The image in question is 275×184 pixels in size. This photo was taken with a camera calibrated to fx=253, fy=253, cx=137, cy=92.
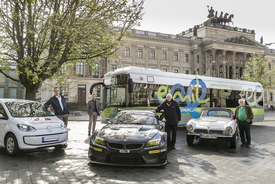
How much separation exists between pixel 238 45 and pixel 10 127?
58.5 m

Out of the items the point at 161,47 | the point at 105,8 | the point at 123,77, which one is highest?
the point at 161,47

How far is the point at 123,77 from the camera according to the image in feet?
43.1

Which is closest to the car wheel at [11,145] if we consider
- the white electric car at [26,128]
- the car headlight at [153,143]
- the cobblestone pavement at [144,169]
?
the white electric car at [26,128]

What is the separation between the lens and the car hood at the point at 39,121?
741cm

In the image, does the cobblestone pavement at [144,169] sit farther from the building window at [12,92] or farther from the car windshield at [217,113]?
the building window at [12,92]

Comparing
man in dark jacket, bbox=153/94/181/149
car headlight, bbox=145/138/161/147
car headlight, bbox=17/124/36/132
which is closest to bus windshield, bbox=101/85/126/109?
man in dark jacket, bbox=153/94/181/149

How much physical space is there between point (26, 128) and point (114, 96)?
21.1ft

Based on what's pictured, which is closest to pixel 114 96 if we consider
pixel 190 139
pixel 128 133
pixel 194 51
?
pixel 190 139

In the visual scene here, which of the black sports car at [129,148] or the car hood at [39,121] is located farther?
the car hood at [39,121]

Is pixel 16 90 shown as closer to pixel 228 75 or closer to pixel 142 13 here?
pixel 142 13

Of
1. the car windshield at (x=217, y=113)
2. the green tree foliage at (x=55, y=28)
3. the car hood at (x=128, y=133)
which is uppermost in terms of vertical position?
the green tree foliage at (x=55, y=28)

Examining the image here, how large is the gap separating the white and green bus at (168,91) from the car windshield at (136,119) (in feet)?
14.9

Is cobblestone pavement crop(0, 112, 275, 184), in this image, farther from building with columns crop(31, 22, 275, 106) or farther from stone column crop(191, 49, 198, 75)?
stone column crop(191, 49, 198, 75)

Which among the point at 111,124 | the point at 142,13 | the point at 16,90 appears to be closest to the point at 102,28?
the point at 142,13
